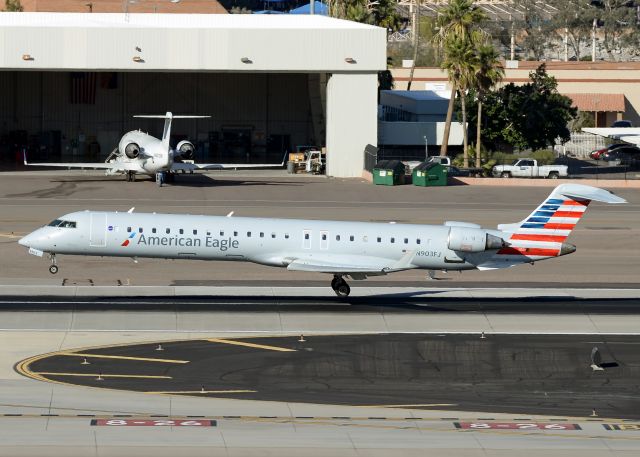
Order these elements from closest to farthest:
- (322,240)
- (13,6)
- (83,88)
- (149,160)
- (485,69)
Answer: (322,240) → (149,160) → (485,69) → (83,88) → (13,6)

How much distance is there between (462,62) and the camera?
10006 centimetres

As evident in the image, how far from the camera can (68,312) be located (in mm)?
44281

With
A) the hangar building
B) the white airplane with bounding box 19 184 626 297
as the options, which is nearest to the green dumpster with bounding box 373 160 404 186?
the hangar building

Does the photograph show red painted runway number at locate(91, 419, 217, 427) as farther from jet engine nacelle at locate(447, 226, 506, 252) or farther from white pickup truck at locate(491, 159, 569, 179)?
white pickup truck at locate(491, 159, 569, 179)

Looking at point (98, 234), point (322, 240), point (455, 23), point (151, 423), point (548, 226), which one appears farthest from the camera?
point (455, 23)

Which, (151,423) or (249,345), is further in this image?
(249,345)

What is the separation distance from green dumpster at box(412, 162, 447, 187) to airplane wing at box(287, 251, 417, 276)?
4467cm

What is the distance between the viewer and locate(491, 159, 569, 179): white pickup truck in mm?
97812

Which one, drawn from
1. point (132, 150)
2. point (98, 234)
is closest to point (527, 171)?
point (132, 150)

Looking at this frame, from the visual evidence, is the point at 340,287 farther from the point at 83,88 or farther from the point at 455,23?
the point at 83,88

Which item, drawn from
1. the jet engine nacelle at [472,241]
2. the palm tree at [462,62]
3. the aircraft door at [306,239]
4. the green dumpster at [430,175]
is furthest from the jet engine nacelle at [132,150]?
the jet engine nacelle at [472,241]

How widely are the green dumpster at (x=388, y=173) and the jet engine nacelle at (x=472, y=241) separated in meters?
44.2

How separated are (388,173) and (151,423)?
199 ft

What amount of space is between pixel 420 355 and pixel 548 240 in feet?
30.3
